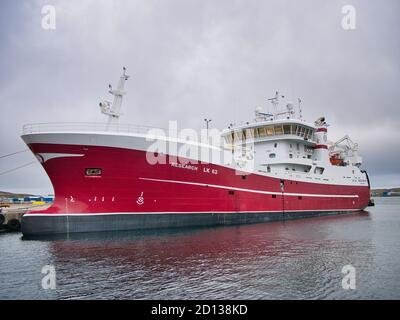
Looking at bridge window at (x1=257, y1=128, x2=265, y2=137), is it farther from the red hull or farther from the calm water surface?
the calm water surface

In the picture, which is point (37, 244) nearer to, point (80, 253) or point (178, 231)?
point (80, 253)

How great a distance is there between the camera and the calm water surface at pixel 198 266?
8016mm

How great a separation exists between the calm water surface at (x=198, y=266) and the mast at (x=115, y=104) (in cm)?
711

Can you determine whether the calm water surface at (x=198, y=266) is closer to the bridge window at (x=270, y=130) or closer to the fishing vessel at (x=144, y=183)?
the fishing vessel at (x=144, y=183)

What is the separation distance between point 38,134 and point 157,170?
631cm

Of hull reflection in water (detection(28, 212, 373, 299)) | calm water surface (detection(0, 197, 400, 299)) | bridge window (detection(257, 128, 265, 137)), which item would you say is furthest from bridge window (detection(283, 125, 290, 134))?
calm water surface (detection(0, 197, 400, 299))

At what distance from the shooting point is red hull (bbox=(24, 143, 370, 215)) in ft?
52.1

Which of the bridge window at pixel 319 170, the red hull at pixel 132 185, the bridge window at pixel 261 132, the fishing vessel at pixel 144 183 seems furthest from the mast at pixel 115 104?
the bridge window at pixel 319 170

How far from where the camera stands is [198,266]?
10289 mm

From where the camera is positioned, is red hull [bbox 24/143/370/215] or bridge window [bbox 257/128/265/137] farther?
bridge window [bbox 257/128/265/137]

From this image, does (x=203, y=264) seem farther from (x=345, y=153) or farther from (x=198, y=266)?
(x=345, y=153)

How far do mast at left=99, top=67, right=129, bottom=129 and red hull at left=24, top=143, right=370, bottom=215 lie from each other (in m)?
3.46
